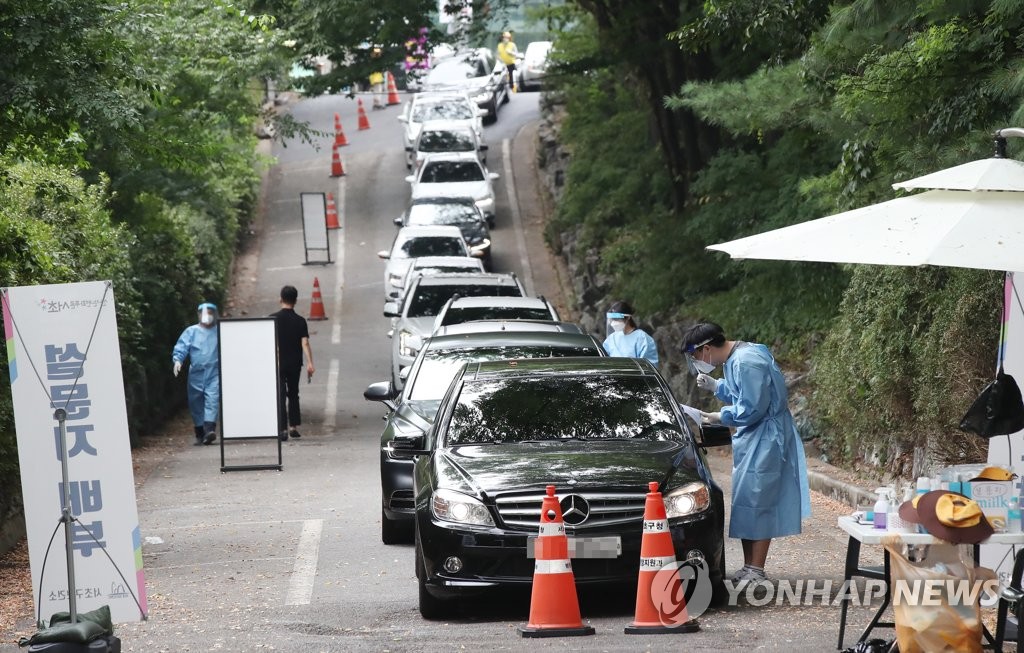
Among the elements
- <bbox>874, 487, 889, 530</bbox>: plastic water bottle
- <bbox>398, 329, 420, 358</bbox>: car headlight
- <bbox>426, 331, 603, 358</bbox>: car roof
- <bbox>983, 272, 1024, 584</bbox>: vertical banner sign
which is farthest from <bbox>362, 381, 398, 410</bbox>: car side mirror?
<bbox>398, 329, 420, 358</bbox>: car headlight

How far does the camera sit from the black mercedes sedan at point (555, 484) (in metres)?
8.15

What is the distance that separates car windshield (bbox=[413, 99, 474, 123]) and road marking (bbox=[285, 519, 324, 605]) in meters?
31.0

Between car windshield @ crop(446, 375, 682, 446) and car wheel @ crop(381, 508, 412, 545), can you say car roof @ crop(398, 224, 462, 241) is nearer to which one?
car wheel @ crop(381, 508, 412, 545)

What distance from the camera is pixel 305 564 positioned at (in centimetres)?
1055

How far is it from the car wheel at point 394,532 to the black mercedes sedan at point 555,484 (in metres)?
1.86

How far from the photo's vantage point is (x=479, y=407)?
9383mm

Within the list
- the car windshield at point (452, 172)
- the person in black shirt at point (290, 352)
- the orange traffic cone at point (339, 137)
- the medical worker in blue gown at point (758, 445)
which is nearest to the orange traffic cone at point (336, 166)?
the orange traffic cone at point (339, 137)

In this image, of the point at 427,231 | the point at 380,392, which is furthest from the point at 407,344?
the point at 427,231

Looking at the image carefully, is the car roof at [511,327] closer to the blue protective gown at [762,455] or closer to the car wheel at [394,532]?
the car wheel at [394,532]

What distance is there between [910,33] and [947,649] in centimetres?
726

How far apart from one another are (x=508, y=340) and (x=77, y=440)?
5530 millimetres

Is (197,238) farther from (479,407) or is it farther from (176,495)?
(479,407)

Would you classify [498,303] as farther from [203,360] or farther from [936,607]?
[936,607]

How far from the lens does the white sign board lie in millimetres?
15961
